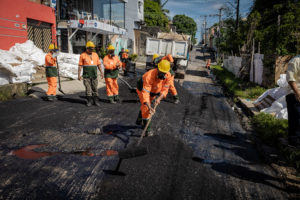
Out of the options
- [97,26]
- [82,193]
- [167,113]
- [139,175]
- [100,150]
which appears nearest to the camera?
[82,193]

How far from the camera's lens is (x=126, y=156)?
3178mm

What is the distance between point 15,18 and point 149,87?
29.9 ft

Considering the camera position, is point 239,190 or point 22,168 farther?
point 22,168

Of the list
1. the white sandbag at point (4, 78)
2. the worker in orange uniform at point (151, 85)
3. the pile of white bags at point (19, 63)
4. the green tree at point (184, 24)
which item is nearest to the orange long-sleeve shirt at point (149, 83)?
the worker in orange uniform at point (151, 85)

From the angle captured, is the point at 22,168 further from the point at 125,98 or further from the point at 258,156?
the point at 125,98

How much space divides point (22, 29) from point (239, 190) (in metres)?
11.1

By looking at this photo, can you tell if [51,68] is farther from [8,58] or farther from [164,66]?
[164,66]

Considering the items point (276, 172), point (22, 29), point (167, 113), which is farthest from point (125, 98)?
point (22, 29)

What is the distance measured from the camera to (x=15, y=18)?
9.84 metres

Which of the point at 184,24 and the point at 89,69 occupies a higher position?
the point at 184,24

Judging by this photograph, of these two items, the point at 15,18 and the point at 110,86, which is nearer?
the point at 110,86

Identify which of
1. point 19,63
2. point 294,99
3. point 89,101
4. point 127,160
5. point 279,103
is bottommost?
point 127,160

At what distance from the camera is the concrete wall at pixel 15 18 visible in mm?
9375

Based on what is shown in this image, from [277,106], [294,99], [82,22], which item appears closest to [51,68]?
[294,99]
